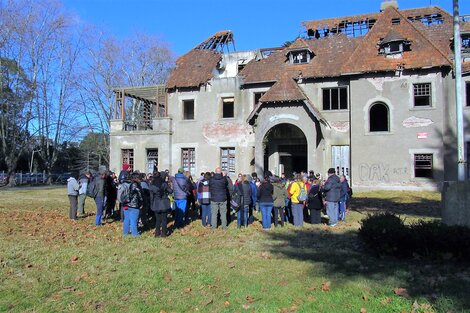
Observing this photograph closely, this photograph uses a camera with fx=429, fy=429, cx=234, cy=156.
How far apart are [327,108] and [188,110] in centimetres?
1078

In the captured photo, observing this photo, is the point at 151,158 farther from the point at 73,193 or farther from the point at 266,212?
the point at 266,212

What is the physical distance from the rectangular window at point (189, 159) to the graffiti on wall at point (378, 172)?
39.1 ft

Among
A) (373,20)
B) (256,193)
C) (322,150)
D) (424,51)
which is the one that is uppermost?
(373,20)

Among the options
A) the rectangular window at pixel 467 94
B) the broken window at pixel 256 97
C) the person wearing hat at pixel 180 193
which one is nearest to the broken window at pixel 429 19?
the rectangular window at pixel 467 94

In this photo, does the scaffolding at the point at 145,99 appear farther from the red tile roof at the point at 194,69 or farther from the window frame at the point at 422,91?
the window frame at the point at 422,91

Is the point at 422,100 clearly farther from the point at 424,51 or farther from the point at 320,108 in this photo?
the point at 320,108

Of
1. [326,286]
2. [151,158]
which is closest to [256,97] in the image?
[151,158]

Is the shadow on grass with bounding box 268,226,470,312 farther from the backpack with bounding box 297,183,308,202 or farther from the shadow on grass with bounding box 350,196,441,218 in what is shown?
the shadow on grass with bounding box 350,196,441,218

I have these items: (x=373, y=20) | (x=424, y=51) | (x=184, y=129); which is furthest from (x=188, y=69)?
(x=424, y=51)

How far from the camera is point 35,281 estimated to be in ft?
23.4

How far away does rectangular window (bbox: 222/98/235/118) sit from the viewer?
101 feet

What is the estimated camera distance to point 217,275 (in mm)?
Result: 7430

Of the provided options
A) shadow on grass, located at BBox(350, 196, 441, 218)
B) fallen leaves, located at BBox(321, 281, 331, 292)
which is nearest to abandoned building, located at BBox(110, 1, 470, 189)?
shadow on grass, located at BBox(350, 196, 441, 218)

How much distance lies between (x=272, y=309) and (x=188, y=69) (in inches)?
1133
